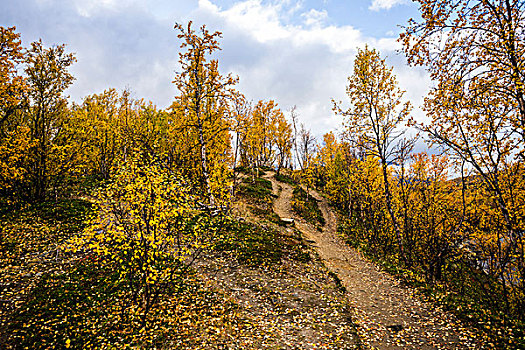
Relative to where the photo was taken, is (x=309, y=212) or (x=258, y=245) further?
(x=309, y=212)

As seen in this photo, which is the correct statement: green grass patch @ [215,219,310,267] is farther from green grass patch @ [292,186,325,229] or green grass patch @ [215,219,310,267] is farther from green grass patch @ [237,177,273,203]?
green grass patch @ [237,177,273,203]

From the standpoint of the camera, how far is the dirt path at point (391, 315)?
9.02 m

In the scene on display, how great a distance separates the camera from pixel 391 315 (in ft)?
36.4

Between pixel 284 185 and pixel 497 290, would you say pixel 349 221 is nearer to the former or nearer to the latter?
pixel 284 185

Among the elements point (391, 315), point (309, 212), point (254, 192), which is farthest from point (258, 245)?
point (309, 212)

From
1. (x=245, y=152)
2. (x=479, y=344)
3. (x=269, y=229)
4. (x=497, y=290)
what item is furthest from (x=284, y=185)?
(x=479, y=344)

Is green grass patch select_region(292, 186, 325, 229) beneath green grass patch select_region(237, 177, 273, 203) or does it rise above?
beneath

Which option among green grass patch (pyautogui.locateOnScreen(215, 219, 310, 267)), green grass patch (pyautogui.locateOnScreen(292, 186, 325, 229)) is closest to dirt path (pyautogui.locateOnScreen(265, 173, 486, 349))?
green grass patch (pyautogui.locateOnScreen(215, 219, 310, 267))

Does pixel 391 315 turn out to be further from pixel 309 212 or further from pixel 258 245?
pixel 309 212

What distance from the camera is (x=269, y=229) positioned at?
2138 cm

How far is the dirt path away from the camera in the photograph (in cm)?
902

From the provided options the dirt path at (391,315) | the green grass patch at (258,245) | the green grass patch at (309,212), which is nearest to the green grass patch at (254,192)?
the green grass patch at (309,212)

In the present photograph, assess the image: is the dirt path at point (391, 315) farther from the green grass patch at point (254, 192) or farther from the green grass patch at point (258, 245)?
the green grass patch at point (254, 192)

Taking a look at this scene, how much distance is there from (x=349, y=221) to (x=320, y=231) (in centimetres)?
649
